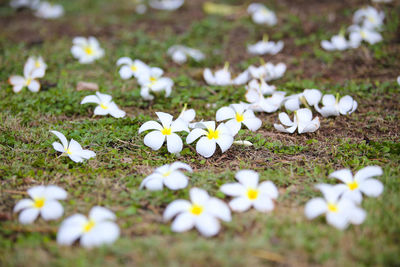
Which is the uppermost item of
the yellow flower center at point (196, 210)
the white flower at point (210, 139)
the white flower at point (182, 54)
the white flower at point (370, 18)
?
the white flower at point (370, 18)

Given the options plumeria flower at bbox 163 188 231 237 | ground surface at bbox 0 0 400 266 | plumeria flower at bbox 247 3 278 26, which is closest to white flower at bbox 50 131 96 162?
ground surface at bbox 0 0 400 266

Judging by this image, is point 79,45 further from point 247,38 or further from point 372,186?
point 372,186

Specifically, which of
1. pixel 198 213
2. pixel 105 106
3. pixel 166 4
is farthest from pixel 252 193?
pixel 166 4

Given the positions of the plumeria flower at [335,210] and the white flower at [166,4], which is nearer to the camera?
the plumeria flower at [335,210]

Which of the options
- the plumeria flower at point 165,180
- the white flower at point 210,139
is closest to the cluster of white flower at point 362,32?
the white flower at point 210,139

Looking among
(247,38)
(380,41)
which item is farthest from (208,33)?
(380,41)

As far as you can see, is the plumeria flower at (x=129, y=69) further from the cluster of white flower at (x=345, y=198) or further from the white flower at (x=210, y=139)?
the cluster of white flower at (x=345, y=198)
